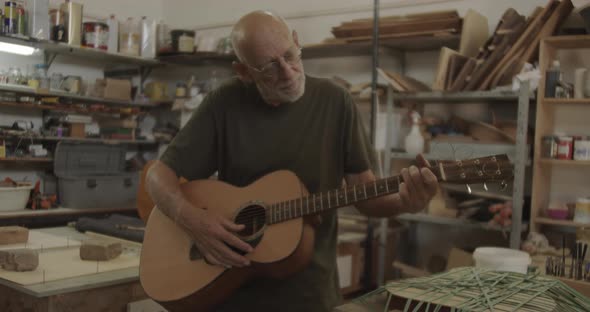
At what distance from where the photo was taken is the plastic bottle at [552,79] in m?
3.19

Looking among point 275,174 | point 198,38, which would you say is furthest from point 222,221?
point 198,38

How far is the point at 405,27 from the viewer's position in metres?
3.73

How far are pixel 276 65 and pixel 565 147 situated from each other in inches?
88.6

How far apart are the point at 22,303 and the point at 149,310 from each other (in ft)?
1.33

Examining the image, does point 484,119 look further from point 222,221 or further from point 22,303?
point 22,303

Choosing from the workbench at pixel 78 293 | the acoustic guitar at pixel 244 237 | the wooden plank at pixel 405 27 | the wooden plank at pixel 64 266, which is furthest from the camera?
the wooden plank at pixel 405 27

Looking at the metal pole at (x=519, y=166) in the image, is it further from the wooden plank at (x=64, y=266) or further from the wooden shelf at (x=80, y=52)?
the wooden shelf at (x=80, y=52)

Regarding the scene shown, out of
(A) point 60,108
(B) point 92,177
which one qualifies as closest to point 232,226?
(B) point 92,177

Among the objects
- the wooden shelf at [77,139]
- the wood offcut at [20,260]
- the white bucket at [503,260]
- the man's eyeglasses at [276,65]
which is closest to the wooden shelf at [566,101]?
the white bucket at [503,260]

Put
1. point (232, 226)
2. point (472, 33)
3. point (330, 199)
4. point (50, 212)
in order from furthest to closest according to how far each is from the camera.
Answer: point (50, 212) → point (472, 33) → point (232, 226) → point (330, 199)

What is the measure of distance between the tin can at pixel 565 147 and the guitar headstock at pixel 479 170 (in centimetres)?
223

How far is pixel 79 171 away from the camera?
4672 mm

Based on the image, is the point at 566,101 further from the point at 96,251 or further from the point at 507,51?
the point at 96,251

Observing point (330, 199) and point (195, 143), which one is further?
point (195, 143)
